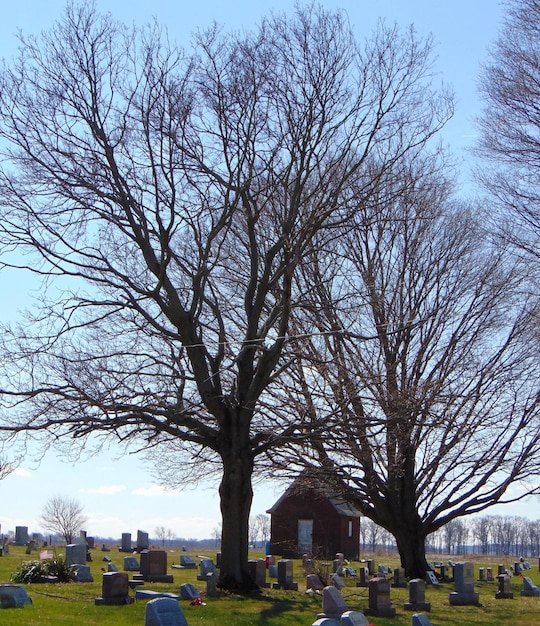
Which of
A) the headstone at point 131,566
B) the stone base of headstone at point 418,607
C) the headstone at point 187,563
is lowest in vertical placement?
the stone base of headstone at point 418,607

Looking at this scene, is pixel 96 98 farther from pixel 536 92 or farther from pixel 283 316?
pixel 536 92

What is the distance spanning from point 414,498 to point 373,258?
7.48 metres

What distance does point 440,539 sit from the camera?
371 feet

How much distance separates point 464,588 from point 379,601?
4972 mm

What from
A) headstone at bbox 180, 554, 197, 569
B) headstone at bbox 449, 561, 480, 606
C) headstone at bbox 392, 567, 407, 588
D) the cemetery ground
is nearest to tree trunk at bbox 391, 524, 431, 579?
headstone at bbox 392, 567, 407, 588

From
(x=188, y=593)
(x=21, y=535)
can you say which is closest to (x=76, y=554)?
(x=188, y=593)

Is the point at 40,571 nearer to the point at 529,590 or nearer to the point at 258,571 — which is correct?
the point at 258,571

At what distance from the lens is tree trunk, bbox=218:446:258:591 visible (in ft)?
60.2

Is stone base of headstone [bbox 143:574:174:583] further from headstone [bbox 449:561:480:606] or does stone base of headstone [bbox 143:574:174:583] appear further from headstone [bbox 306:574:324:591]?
headstone [bbox 449:561:480:606]

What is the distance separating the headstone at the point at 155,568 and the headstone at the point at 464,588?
7.04 meters

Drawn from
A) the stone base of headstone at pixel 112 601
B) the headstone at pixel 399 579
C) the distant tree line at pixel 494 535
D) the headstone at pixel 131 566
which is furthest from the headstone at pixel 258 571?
the distant tree line at pixel 494 535

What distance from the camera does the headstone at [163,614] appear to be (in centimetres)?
1138

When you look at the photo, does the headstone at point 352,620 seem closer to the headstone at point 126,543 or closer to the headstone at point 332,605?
the headstone at point 332,605

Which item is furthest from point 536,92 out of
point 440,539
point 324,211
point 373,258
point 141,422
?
point 440,539
